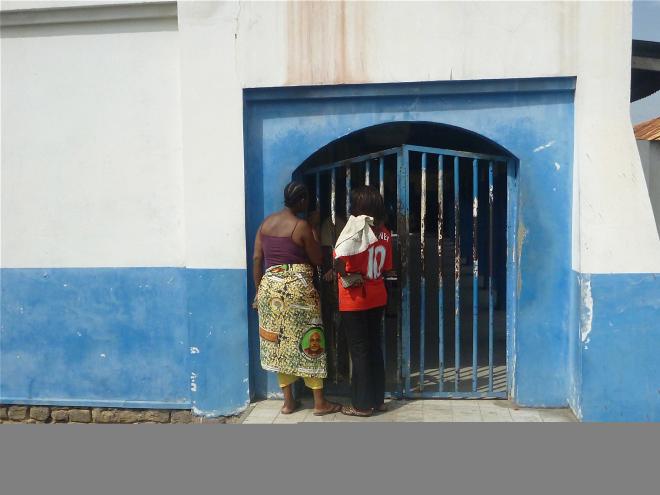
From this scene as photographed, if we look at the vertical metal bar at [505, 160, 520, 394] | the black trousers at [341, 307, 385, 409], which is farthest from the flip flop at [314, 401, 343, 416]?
the vertical metal bar at [505, 160, 520, 394]

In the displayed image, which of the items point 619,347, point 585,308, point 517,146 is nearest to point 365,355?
point 585,308

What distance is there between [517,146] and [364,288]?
58.4 inches

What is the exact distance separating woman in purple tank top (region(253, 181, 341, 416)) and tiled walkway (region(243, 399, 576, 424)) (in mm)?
246

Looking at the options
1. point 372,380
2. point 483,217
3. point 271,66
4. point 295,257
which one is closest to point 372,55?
point 271,66

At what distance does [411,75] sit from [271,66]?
101 centimetres

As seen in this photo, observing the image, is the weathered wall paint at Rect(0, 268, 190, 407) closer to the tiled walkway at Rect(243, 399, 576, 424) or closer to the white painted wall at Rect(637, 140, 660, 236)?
the tiled walkway at Rect(243, 399, 576, 424)

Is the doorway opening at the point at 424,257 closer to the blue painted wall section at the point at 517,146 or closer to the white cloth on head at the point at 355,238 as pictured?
the blue painted wall section at the point at 517,146

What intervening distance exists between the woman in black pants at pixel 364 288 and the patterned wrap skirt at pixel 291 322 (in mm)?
222

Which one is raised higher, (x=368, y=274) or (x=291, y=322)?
(x=368, y=274)

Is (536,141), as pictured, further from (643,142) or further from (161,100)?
(643,142)

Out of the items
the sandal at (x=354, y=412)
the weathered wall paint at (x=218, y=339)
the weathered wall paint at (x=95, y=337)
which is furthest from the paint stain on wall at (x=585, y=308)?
the weathered wall paint at (x=95, y=337)

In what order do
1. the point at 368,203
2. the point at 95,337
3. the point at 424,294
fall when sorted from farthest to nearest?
the point at 95,337 < the point at 424,294 < the point at 368,203

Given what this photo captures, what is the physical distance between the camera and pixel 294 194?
4.66 meters

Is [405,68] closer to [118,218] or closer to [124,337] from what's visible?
[118,218]
